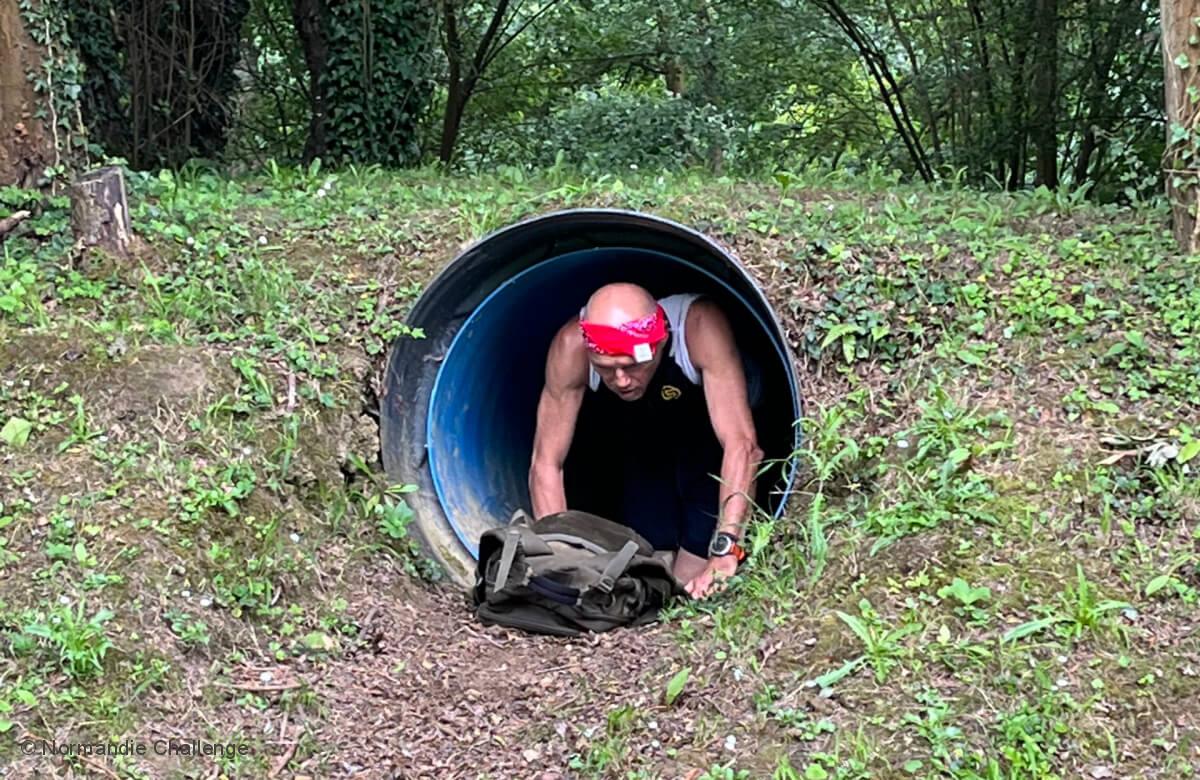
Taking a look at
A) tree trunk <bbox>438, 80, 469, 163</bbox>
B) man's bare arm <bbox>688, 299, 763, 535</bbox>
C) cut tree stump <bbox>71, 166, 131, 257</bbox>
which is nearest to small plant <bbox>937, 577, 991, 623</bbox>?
man's bare arm <bbox>688, 299, 763, 535</bbox>

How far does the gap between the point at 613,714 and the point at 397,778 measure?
62cm

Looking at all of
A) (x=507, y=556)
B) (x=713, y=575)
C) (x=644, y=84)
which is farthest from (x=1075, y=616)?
(x=644, y=84)

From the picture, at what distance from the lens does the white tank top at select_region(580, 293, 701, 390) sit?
17.7 feet

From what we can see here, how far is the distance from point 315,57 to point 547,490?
514 cm

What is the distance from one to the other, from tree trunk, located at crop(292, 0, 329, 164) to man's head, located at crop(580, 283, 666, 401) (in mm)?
4621

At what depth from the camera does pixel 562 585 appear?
448 cm

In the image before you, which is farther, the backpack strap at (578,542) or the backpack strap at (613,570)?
the backpack strap at (578,542)

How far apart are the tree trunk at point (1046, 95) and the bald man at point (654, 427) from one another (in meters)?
4.53

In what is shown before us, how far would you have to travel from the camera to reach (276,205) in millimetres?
6078

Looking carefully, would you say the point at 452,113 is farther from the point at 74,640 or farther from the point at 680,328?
the point at 74,640

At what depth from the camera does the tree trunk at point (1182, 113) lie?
15.6ft

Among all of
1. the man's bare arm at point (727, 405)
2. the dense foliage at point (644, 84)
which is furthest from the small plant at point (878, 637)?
the dense foliage at point (644, 84)

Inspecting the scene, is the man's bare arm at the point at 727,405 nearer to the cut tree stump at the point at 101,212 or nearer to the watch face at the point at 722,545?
the watch face at the point at 722,545

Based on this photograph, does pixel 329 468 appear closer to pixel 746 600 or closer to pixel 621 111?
pixel 746 600
